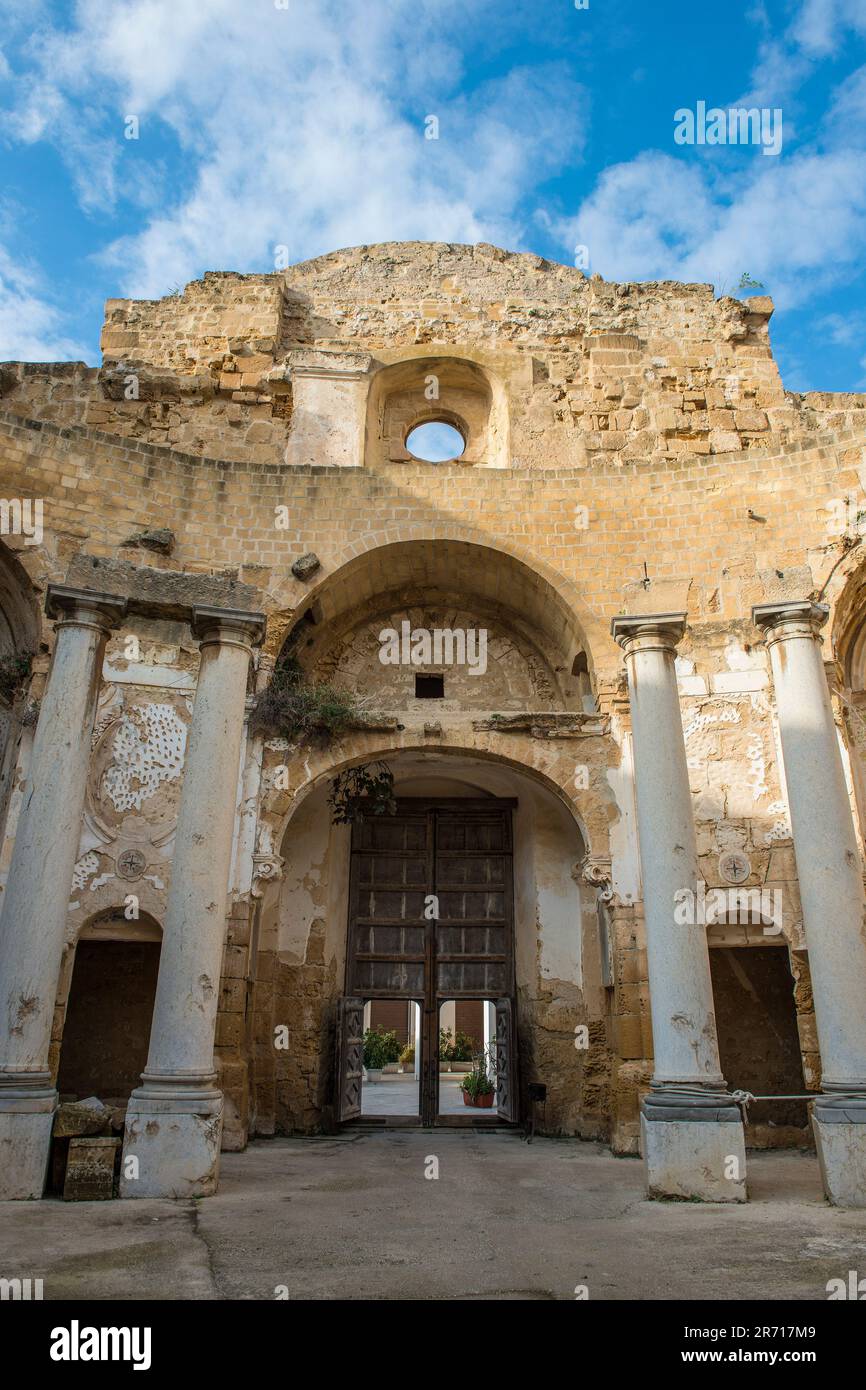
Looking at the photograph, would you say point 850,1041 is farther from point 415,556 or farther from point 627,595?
point 415,556

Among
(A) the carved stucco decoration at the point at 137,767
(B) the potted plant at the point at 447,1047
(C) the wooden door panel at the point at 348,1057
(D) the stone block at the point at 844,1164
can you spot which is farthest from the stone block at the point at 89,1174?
(B) the potted plant at the point at 447,1047

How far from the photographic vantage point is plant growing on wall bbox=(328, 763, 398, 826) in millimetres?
12270

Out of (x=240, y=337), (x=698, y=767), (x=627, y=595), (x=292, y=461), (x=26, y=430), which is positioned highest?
(x=240, y=337)

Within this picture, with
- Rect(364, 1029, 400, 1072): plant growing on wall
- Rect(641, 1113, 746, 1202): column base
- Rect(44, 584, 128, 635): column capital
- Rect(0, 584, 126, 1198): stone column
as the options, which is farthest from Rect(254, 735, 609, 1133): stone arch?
Rect(364, 1029, 400, 1072): plant growing on wall

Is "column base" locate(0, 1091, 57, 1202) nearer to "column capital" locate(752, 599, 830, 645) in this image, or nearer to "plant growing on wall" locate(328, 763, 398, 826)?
"plant growing on wall" locate(328, 763, 398, 826)

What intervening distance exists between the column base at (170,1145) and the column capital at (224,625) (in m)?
3.81

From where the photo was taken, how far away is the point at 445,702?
12.2 meters

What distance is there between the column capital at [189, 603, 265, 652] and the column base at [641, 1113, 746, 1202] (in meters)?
5.37

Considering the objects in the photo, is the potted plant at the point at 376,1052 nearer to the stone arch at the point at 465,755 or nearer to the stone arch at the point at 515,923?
the stone arch at the point at 515,923

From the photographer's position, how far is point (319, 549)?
11891 mm

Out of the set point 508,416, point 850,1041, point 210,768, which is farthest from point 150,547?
point 850,1041

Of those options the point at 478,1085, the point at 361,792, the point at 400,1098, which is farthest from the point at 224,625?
the point at 400,1098

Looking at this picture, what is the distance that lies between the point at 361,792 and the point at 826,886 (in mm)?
7256

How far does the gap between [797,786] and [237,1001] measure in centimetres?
658
